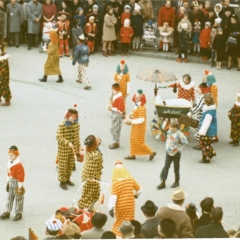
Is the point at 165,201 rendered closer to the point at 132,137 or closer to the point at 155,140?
the point at 132,137

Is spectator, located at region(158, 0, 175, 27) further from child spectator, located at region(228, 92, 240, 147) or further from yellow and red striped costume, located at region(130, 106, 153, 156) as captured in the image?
yellow and red striped costume, located at region(130, 106, 153, 156)

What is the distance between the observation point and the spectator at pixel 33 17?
24.8 meters

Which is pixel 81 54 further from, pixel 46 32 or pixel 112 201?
pixel 112 201

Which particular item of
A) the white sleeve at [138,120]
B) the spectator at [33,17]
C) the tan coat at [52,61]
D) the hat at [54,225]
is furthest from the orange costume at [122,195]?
Answer: the spectator at [33,17]

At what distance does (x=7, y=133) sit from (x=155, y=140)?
349 cm

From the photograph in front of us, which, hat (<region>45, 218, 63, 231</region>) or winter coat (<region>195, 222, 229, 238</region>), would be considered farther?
hat (<region>45, 218, 63, 231</region>)

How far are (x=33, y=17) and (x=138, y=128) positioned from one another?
11.0 m

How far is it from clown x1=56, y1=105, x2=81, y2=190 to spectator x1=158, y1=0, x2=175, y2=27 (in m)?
11.7

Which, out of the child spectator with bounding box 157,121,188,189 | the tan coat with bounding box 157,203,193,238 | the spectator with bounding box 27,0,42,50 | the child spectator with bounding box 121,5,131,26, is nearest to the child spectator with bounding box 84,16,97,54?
the child spectator with bounding box 121,5,131,26

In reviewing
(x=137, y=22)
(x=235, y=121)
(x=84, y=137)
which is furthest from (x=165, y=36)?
(x=84, y=137)

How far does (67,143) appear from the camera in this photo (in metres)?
13.4

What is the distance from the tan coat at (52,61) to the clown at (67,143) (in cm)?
701

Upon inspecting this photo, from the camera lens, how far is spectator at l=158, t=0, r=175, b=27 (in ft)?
80.1

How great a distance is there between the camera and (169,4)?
24.3m
